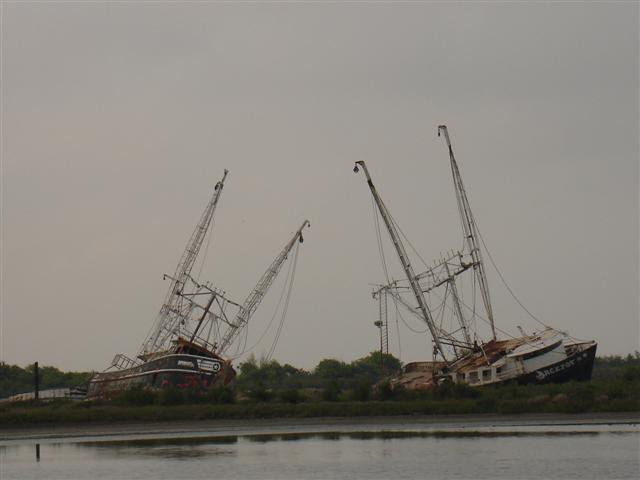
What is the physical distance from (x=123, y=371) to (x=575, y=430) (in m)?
65.9

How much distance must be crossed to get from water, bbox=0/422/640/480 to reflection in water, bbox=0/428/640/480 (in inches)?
2.1

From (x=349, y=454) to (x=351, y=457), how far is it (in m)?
1.47

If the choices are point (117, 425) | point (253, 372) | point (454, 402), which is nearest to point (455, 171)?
point (454, 402)

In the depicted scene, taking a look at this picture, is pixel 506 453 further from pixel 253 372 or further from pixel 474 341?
pixel 253 372

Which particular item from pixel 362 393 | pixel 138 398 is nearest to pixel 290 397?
pixel 362 393

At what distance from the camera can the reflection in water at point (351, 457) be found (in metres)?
53.9

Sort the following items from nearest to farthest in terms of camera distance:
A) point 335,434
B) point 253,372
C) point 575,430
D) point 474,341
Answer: point 575,430 → point 335,434 → point 474,341 → point 253,372

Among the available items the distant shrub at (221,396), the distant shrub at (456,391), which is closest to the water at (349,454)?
the distant shrub at (456,391)

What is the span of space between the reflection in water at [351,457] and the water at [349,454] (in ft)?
0.17

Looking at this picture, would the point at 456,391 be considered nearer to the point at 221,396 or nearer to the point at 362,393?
the point at 362,393

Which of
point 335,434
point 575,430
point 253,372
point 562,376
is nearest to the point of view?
point 575,430

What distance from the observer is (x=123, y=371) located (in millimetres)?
125688

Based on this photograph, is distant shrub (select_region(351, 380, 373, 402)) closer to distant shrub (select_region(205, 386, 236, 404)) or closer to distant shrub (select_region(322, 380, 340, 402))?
distant shrub (select_region(322, 380, 340, 402))

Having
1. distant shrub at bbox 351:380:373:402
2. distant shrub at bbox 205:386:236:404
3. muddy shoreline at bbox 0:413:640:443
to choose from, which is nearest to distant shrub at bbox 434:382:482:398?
distant shrub at bbox 351:380:373:402
